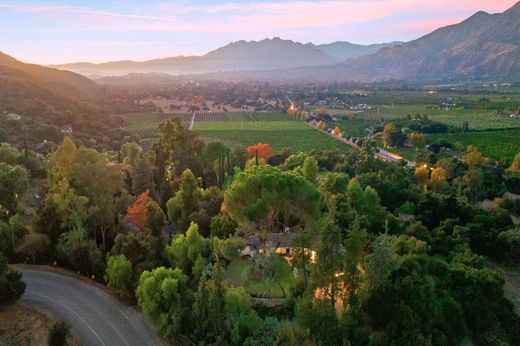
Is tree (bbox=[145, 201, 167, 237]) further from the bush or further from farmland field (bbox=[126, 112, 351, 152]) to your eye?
farmland field (bbox=[126, 112, 351, 152])

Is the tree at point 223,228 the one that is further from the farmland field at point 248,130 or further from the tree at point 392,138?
the tree at point 392,138

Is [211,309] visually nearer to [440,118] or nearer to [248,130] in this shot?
[248,130]

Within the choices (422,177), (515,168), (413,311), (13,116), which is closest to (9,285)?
(413,311)

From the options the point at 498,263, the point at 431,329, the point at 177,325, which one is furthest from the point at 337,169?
the point at 177,325

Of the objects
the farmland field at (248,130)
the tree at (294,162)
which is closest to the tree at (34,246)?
the tree at (294,162)

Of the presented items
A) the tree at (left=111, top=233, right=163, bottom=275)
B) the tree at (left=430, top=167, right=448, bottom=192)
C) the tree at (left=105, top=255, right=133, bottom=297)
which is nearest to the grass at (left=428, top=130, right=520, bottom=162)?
the tree at (left=430, top=167, right=448, bottom=192)

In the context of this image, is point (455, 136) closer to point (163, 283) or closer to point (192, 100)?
point (163, 283)
